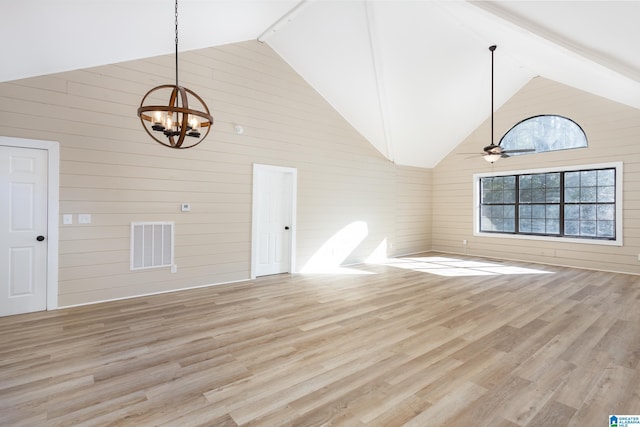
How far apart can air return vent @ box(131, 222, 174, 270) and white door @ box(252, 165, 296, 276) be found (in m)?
1.40

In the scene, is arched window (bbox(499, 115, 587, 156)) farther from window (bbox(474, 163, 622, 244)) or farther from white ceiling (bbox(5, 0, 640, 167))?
white ceiling (bbox(5, 0, 640, 167))

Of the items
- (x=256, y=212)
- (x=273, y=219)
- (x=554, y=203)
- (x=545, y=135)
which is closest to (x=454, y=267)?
(x=554, y=203)

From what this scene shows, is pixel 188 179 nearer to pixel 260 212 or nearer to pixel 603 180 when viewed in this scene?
pixel 260 212

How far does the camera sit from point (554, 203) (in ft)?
22.9

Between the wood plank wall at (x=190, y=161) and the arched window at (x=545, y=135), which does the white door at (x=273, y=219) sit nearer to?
the wood plank wall at (x=190, y=161)

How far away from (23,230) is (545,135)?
9.40 m

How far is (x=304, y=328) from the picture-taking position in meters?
3.34

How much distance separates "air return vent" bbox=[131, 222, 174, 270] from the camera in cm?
440

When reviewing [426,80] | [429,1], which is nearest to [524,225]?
[426,80]

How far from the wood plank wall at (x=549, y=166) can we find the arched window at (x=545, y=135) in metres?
0.12

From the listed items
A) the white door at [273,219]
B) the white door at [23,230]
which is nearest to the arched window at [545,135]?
the white door at [273,219]

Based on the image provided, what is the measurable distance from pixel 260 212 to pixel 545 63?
5.46 metres

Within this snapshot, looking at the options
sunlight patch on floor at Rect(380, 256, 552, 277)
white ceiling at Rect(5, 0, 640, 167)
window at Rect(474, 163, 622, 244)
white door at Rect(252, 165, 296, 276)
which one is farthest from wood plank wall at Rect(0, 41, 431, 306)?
window at Rect(474, 163, 622, 244)

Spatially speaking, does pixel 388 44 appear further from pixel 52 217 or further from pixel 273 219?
pixel 52 217
